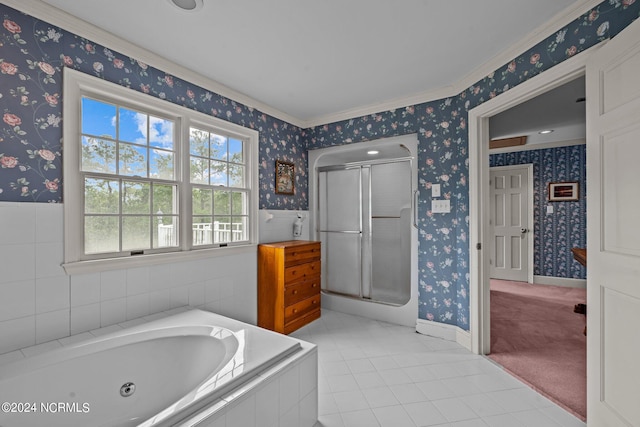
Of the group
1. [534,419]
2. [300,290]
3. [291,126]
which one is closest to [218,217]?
[300,290]

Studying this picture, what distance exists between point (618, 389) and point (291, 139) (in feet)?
10.9

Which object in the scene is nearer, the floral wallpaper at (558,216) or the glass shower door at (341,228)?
the glass shower door at (341,228)

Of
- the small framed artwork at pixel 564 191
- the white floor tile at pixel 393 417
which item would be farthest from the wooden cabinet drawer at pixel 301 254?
the small framed artwork at pixel 564 191

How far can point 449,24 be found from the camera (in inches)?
72.1

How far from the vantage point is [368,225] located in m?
3.49

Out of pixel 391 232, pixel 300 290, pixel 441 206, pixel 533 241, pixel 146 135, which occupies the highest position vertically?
pixel 146 135

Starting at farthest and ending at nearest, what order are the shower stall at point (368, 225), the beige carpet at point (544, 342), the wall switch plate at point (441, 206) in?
the shower stall at point (368, 225) → the wall switch plate at point (441, 206) → the beige carpet at point (544, 342)

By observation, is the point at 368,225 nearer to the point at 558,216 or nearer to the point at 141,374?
the point at 141,374

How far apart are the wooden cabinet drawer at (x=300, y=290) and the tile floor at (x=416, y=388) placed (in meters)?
0.40

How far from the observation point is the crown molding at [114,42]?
1.62 metres

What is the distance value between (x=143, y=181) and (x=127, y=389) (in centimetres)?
136

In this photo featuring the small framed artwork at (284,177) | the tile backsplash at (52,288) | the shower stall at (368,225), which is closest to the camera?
the tile backsplash at (52,288)

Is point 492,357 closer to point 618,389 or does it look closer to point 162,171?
point 618,389

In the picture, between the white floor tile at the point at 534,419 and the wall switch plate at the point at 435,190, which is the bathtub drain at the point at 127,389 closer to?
the white floor tile at the point at 534,419
